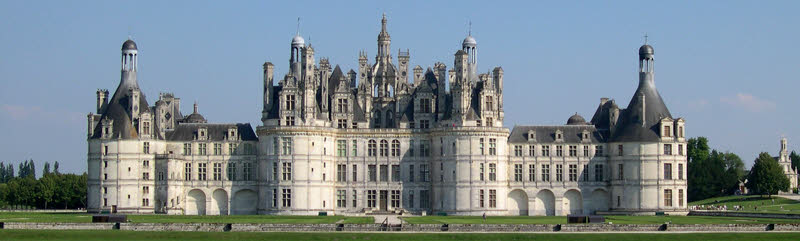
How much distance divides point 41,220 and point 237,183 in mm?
26595

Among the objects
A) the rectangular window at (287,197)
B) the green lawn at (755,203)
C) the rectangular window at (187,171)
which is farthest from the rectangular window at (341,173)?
the green lawn at (755,203)

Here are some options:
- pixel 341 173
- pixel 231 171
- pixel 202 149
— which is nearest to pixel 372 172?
pixel 341 173

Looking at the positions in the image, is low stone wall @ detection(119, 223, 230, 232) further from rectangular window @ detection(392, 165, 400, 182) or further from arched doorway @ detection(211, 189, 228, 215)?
rectangular window @ detection(392, 165, 400, 182)

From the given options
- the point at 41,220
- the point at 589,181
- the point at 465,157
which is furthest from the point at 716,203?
the point at 41,220

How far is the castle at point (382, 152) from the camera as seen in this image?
112m

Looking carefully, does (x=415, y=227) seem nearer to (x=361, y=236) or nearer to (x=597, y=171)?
(x=361, y=236)

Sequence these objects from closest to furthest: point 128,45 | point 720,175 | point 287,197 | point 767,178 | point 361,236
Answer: point 361,236 < point 287,197 < point 128,45 < point 767,178 < point 720,175

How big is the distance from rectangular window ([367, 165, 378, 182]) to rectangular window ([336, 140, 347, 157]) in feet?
7.80

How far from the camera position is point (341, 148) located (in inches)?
4547

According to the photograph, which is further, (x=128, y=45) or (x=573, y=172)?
(x=128, y=45)

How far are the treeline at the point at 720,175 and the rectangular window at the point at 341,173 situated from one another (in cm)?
4313

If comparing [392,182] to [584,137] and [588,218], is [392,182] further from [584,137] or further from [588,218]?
[588,218]

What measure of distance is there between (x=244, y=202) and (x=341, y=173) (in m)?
8.35

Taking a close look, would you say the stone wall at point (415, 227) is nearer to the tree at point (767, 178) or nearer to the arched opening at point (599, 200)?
the arched opening at point (599, 200)
